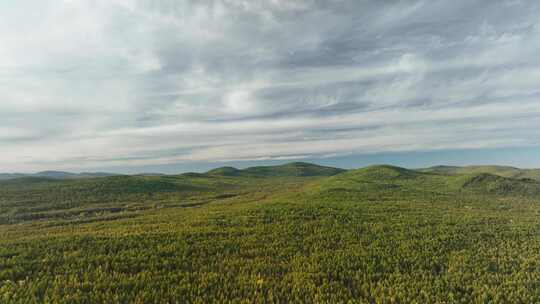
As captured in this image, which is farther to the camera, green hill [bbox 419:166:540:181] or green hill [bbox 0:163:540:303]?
green hill [bbox 419:166:540:181]

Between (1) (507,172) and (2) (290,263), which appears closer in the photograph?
(2) (290,263)

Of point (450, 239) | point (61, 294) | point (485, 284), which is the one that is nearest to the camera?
point (61, 294)

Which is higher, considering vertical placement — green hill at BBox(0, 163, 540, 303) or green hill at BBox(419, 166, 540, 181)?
green hill at BBox(0, 163, 540, 303)

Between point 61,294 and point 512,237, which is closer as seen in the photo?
point 61,294

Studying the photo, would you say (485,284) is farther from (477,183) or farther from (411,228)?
(477,183)

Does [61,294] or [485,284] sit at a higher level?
[61,294]

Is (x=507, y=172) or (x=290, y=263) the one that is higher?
(x=290, y=263)

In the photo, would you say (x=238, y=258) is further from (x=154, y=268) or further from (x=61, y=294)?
(x=61, y=294)

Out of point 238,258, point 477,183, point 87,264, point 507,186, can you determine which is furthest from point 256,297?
point 477,183

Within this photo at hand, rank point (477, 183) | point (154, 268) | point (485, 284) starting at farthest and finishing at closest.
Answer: point (477, 183) < point (154, 268) < point (485, 284)

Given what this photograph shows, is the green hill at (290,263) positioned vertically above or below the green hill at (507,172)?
above

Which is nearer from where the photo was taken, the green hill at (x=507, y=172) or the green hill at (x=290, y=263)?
the green hill at (x=290, y=263)
